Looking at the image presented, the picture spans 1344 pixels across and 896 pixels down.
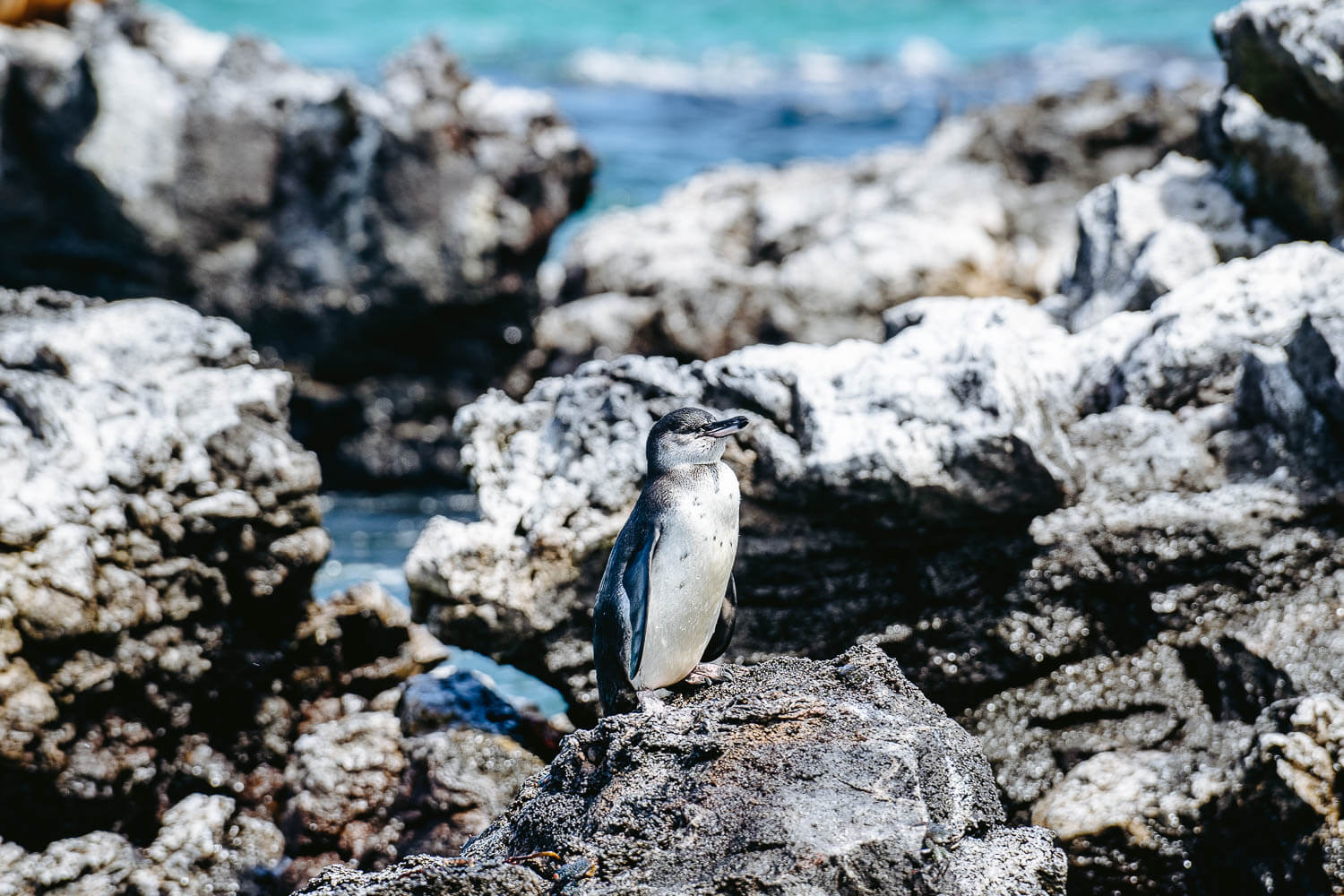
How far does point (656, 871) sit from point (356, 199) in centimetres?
992

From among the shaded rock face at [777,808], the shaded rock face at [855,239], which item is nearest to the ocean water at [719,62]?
the shaded rock face at [855,239]

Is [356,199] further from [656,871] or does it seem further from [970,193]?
[656,871]

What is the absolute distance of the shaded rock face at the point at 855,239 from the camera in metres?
11.9

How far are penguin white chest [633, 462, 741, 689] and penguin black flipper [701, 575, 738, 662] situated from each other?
0.74 feet

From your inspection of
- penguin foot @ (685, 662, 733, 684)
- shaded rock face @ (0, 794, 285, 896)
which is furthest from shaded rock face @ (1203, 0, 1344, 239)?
shaded rock face @ (0, 794, 285, 896)

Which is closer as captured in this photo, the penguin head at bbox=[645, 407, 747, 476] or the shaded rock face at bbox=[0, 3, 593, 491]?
the penguin head at bbox=[645, 407, 747, 476]

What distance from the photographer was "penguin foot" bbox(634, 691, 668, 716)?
12.9 feet

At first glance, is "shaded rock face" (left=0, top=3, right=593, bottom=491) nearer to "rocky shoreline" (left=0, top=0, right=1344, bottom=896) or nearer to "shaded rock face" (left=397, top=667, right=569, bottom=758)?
"rocky shoreline" (left=0, top=0, right=1344, bottom=896)

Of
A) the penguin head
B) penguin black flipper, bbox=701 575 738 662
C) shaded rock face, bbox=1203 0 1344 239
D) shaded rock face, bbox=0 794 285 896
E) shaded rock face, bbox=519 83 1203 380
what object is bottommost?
shaded rock face, bbox=0 794 285 896

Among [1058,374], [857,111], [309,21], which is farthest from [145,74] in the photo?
[309,21]

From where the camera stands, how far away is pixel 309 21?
37031mm

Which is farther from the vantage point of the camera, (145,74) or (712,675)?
(145,74)

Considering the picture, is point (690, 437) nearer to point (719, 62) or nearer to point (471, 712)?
point (471, 712)

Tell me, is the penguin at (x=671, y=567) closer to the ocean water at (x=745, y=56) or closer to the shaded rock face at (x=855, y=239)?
the shaded rock face at (x=855, y=239)
